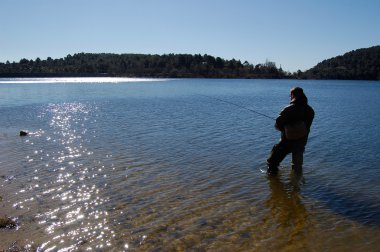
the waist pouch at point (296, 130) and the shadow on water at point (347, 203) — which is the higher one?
the waist pouch at point (296, 130)

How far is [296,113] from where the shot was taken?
10609mm

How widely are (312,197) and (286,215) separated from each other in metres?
1.51

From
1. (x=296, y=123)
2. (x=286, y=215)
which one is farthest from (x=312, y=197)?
(x=296, y=123)

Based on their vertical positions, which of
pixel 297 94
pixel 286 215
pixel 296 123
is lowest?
pixel 286 215

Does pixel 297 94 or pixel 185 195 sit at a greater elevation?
pixel 297 94

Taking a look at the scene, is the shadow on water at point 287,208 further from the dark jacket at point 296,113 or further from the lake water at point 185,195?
the dark jacket at point 296,113

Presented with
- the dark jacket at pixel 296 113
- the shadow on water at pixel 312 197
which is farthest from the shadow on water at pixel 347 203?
the dark jacket at pixel 296 113

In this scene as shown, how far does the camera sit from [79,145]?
1720 centimetres

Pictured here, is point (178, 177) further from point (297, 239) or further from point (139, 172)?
point (297, 239)

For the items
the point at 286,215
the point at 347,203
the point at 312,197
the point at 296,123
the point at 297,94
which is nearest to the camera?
the point at 286,215

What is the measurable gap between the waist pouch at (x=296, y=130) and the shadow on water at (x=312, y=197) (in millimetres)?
1358

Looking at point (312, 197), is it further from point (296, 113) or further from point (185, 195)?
point (185, 195)

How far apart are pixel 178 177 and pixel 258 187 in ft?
8.15

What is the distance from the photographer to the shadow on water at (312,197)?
8492 millimetres
